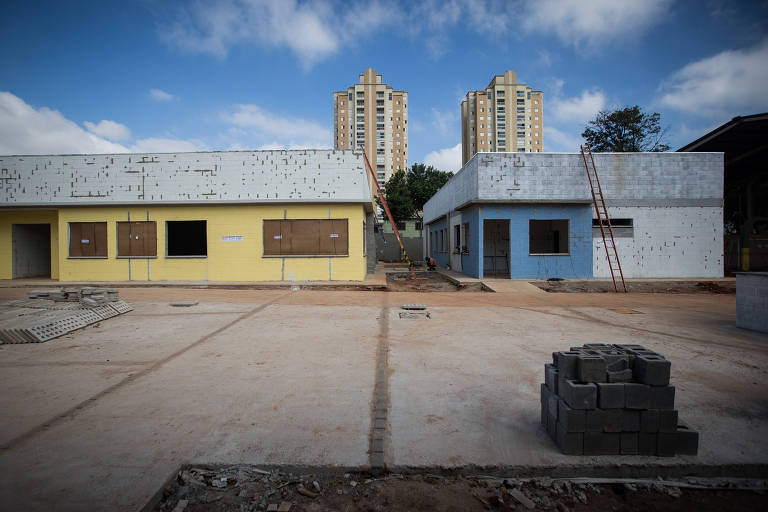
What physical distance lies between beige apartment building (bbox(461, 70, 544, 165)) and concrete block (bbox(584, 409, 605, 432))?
92.2m

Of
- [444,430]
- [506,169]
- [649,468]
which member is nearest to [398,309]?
[444,430]

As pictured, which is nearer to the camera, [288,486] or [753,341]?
[288,486]

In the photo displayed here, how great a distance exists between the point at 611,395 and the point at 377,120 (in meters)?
Result: 88.9

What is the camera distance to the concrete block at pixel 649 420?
8.86ft

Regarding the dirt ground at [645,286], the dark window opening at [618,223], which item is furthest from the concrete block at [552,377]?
the dark window opening at [618,223]

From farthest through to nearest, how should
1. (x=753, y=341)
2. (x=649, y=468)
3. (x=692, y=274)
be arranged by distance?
1. (x=692, y=274)
2. (x=753, y=341)
3. (x=649, y=468)

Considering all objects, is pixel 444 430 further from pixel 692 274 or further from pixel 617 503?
pixel 692 274

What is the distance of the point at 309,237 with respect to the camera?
587 inches

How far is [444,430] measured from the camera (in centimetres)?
312

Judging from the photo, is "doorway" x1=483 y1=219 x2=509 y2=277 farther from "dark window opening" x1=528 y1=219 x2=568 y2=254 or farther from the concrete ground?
the concrete ground

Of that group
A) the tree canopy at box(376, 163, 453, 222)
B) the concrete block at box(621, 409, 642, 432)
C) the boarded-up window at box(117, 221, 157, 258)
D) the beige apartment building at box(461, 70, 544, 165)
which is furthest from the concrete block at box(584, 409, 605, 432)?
the beige apartment building at box(461, 70, 544, 165)

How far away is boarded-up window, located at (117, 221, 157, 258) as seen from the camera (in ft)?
49.6

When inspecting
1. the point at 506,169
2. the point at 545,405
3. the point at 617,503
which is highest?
the point at 506,169

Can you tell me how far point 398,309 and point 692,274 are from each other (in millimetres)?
14468
